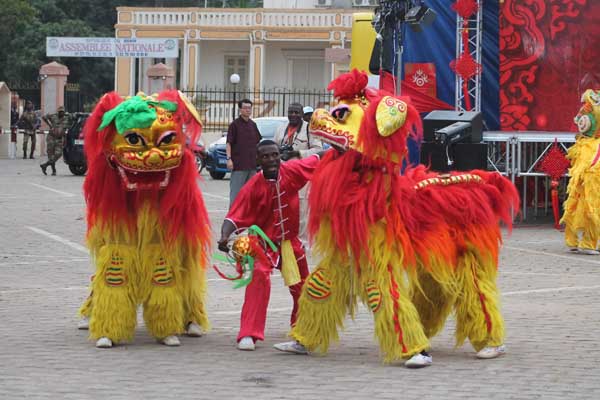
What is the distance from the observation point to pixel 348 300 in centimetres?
802

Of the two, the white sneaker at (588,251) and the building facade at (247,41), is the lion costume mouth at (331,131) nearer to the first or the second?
the white sneaker at (588,251)

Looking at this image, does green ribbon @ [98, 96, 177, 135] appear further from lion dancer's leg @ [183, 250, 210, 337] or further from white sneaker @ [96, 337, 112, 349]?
white sneaker @ [96, 337, 112, 349]

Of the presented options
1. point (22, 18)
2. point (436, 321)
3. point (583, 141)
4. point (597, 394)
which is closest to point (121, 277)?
point (436, 321)

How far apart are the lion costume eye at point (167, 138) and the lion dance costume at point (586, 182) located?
7.51 metres

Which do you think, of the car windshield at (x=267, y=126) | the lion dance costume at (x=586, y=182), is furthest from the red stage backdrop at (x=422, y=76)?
the car windshield at (x=267, y=126)

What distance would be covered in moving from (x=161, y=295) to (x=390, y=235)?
1728 mm

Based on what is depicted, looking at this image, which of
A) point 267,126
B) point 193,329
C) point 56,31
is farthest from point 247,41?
point 193,329

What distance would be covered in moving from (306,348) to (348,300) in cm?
45

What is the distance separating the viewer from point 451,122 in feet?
53.7

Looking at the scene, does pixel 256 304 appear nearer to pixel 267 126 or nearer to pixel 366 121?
pixel 366 121

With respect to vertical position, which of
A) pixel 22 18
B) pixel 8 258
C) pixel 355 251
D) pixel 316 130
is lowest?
pixel 8 258

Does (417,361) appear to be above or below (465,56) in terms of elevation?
below

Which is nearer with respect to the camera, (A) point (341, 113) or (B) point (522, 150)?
(A) point (341, 113)

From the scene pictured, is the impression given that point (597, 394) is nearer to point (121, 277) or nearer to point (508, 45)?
point (121, 277)
